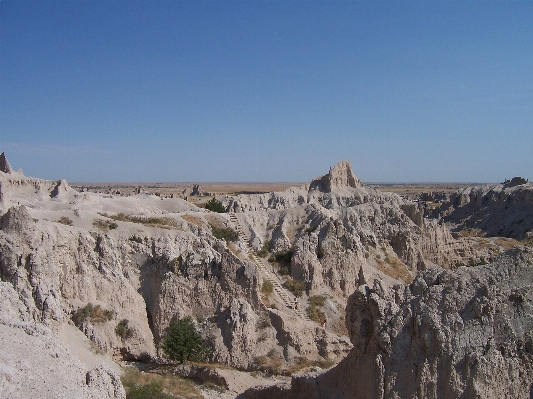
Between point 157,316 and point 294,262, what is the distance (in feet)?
33.2

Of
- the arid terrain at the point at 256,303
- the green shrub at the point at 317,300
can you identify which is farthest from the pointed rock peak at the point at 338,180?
the green shrub at the point at 317,300

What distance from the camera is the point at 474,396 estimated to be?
488 inches

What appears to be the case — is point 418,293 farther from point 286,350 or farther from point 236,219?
point 236,219

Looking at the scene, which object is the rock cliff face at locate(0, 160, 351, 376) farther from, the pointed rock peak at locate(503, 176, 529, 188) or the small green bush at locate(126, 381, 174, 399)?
the pointed rock peak at locate(503, 176, 529, 188)

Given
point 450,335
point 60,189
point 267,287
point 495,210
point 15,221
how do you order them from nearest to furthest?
point 450,335 → point 15,221 → point 267,287 → point 60,189 → point 495,210

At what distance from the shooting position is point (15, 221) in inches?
818

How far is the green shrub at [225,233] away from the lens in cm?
3114

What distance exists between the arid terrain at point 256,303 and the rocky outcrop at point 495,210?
59.7 ft

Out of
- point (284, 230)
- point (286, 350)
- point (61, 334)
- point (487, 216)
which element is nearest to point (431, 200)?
point (487, 216)

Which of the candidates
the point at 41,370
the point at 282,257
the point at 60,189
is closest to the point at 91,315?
the point at 41,370

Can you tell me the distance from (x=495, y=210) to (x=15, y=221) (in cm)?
6973

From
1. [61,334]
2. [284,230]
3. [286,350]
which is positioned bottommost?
[286,350]

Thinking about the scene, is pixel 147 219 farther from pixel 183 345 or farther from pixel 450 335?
pixel 450 335

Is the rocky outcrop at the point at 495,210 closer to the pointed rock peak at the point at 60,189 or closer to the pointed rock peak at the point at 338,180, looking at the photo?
the pointed rock peak at the point at 338,180
